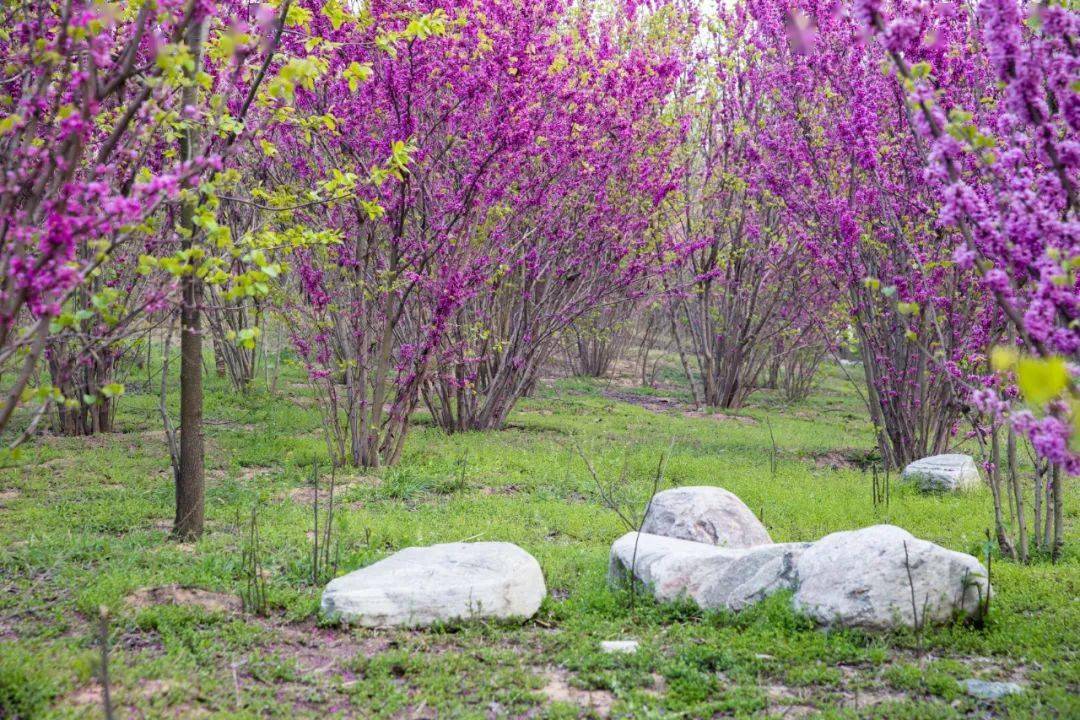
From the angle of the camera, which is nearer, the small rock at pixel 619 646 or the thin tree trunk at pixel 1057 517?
the small rock at pixel 619 646

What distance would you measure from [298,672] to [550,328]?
8.06m

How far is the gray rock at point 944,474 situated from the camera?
8359mm

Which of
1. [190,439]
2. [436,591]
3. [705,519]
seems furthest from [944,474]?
[190,439]

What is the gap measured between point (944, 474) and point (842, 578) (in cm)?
458

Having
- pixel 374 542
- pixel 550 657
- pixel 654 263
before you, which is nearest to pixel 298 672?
pixel 550 657

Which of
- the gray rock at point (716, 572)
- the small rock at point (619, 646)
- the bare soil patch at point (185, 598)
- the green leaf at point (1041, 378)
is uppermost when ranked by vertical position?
the green leaf at point (1041, 378)

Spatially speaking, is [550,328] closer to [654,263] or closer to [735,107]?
[654,263]

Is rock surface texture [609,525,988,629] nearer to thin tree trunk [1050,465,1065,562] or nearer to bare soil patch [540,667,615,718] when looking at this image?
bare soil patch [540,667,615,718]

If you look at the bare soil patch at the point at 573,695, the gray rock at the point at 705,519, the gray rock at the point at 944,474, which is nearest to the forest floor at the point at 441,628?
the bare soil patch at the point at 573,695

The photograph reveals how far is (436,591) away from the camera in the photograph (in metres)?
4.55

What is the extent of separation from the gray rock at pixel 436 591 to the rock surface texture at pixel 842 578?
0.66 metres

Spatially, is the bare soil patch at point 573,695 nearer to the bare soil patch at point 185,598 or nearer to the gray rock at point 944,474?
the bare soil patch at point 185,598

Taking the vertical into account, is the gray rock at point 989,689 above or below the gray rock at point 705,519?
below

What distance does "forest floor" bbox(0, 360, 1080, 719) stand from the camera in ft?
11.9
